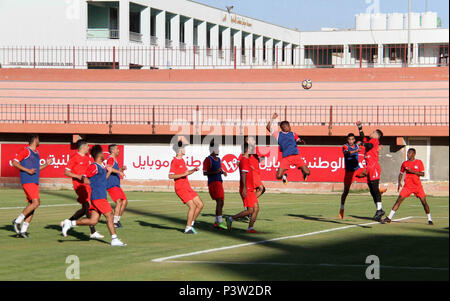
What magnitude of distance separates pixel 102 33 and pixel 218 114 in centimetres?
2126

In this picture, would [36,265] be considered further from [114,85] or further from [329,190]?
[114,85]

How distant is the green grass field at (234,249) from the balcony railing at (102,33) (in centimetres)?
3387

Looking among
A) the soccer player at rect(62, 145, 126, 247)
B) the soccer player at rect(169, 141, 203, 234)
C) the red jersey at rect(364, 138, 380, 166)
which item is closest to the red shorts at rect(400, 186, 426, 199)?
the red jersey at rect(364, 138, 380, 166)

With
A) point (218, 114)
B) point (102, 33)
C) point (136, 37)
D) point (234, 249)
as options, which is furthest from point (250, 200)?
point (136, 37)

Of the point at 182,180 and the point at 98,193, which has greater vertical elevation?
the point at 182,180

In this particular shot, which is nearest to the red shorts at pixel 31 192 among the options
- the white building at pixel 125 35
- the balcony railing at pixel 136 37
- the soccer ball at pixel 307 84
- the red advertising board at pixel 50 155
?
the red advertising board at pixel 50 155

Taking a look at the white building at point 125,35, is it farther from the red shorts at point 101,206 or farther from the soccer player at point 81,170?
the red shorts at point 101,206

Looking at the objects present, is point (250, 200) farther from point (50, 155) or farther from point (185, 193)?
point (50, 155)

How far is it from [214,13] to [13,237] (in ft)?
169

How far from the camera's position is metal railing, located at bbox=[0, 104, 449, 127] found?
34.7 m

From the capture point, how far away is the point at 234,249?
13.0 meters

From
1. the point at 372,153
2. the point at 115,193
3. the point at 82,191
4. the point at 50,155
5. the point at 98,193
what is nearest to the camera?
the point at 98,193

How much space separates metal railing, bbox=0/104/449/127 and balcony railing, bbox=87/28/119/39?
16.9 metres

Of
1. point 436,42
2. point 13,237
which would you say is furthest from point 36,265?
point 436,42
